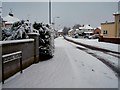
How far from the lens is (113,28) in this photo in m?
55.2

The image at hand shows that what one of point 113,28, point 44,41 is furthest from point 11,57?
point 113,28

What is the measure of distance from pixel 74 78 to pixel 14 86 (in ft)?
8.35

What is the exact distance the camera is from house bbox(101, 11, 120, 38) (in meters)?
51.3

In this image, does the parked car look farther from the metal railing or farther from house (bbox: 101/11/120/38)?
house (bbox: 101/11/120/38)

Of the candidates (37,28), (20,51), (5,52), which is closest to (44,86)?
(5,52)

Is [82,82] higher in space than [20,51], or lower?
lower

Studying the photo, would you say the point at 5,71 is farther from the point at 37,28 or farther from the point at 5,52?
the point at 37,28

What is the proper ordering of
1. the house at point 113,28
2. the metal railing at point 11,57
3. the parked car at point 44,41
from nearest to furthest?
1. the metal railing at point 11,57
2. the parked car at point 44,41
3. the house at point 113,28

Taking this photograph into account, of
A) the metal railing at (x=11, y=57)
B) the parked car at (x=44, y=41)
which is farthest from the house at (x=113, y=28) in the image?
the metal railing at (x=11, y=57)

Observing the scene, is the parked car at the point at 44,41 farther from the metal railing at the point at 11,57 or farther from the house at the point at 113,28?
the house at the point at 113,28

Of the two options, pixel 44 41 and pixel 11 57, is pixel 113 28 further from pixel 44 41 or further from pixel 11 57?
pixel 11 57

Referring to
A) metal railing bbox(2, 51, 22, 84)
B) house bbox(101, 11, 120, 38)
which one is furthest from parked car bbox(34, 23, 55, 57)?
house bbox(101, 11, 120, 38)

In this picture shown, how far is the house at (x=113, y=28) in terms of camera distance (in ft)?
168

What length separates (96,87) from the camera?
8.10 metres
